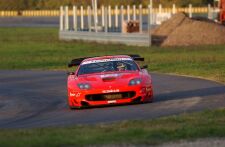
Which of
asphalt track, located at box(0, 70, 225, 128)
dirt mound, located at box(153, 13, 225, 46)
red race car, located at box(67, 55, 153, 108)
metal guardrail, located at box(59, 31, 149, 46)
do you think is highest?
red race car, located at box(67, 55, 153, 108)

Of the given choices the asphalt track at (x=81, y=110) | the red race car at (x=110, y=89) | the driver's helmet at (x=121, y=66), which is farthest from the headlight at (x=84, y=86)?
the driver's helmet at (x=121, y=66)

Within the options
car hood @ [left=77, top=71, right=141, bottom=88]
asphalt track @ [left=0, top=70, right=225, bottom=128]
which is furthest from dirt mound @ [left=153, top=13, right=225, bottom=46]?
car hood @ [left=77, top=71, right=141, bottom=88]

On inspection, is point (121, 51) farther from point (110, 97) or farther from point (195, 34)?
point (110, 97)

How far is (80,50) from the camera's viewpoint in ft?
155

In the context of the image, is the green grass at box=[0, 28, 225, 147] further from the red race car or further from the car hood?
the car hood

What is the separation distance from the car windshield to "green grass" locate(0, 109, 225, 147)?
5.38 m

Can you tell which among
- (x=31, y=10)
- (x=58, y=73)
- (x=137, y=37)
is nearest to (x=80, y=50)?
(x=137, y=37)

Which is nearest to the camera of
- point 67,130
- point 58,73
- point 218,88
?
point 67,130

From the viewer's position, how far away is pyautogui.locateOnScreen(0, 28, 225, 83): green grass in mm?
32203

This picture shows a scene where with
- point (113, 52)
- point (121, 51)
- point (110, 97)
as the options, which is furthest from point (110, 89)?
point (121, 51)

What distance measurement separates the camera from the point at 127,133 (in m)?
14.1

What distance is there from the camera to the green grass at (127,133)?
13234 mm

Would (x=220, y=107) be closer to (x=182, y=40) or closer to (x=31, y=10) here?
(x=182, y=40)

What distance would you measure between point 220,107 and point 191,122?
3509 mm
